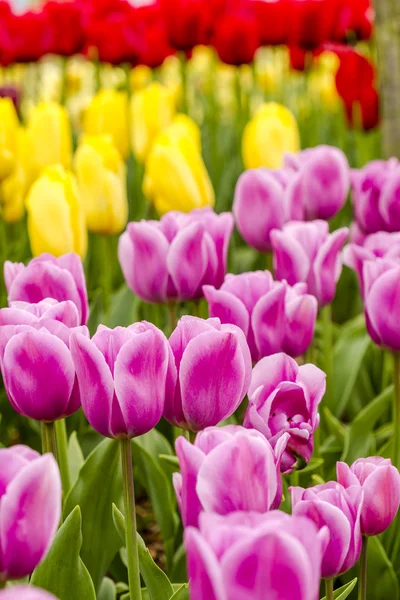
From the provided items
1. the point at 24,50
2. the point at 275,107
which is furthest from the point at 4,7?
the point at 275,107

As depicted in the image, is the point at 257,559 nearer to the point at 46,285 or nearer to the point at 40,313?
the point at 40,313

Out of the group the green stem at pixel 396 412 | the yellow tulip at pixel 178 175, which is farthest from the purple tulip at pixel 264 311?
the yellow tulip at pixel 178 175

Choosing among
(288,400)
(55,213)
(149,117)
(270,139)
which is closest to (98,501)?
(288,400)

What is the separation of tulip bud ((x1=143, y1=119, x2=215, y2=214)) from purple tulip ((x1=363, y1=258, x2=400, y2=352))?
25.2 inches

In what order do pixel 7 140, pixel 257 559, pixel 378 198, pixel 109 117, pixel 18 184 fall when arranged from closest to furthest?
pixel 257 559, pixel 378 198, pixel 7 140, pixel 18 184, pixel 109 117

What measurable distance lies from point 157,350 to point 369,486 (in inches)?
8.4

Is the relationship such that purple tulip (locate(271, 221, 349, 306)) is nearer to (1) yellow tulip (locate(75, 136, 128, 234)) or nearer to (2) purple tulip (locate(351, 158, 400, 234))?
(2) purple tulip (locate(351, 158, 400, 234))

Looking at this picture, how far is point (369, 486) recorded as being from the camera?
0.77m

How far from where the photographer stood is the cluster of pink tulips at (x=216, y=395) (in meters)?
0.52

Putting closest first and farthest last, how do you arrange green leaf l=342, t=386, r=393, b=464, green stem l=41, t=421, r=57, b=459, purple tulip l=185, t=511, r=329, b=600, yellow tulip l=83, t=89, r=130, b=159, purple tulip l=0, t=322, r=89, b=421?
purple tulip l=185, t=511, r=329, b=600 < purple tulip l=0, t=322, r=89, b=421 < green stem l=41, t=421, r=57, b=459 < green leaf l=342, t=386, r=393, b=464 < yellow tulip l=83, t=89, r=130, b=159

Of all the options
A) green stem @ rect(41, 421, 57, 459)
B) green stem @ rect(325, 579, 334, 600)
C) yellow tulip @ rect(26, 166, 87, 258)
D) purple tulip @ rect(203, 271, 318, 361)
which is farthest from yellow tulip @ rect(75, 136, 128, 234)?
green stem @ rect(325, 579, 334, 600)

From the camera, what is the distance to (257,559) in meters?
0.49

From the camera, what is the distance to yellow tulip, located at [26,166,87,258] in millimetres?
1459

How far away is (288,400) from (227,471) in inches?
9.0
